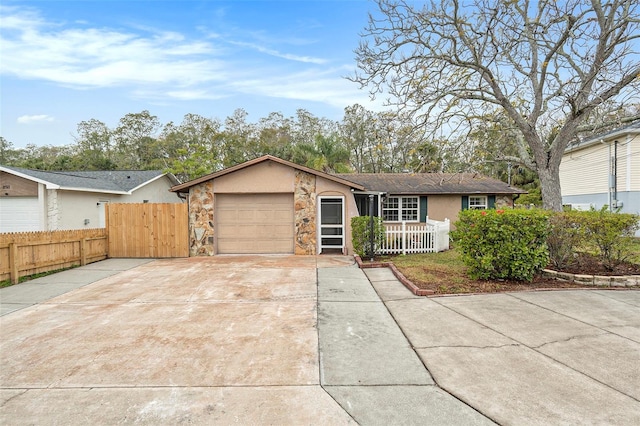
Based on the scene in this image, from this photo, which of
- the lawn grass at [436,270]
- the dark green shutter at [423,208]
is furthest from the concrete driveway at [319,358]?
the dark green shutter at [423,208]

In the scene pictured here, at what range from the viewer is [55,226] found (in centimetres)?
1284

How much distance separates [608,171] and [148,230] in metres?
19.4

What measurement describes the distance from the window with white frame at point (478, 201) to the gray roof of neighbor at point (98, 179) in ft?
55.1

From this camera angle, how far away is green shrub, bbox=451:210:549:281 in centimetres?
653

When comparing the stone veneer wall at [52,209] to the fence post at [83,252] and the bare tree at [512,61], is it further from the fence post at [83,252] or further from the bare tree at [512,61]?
the bare tree at [512,61]

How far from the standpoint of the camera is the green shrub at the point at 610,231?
260 inches

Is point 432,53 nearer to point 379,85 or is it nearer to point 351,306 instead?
point 379,85

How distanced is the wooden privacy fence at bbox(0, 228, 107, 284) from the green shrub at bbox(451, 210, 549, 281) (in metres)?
10.1

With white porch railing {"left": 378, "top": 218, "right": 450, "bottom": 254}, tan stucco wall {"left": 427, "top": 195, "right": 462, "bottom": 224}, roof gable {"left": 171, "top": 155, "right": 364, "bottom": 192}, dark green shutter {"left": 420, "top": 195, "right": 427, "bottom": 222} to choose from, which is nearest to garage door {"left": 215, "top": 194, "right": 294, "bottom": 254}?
roof gable {"left": 171, "top": 155, "right": 364, "bottom": 192}

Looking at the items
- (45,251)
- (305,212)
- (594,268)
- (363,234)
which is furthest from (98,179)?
(594,268)

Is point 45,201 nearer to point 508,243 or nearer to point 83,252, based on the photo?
point 83,252

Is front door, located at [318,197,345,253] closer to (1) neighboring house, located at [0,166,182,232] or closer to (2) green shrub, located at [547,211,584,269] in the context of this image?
(2) green shrub, located at [547,211,584,269]

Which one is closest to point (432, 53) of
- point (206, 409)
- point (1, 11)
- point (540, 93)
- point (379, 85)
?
point (379, 85)

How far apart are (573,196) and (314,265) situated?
54.3 feet
